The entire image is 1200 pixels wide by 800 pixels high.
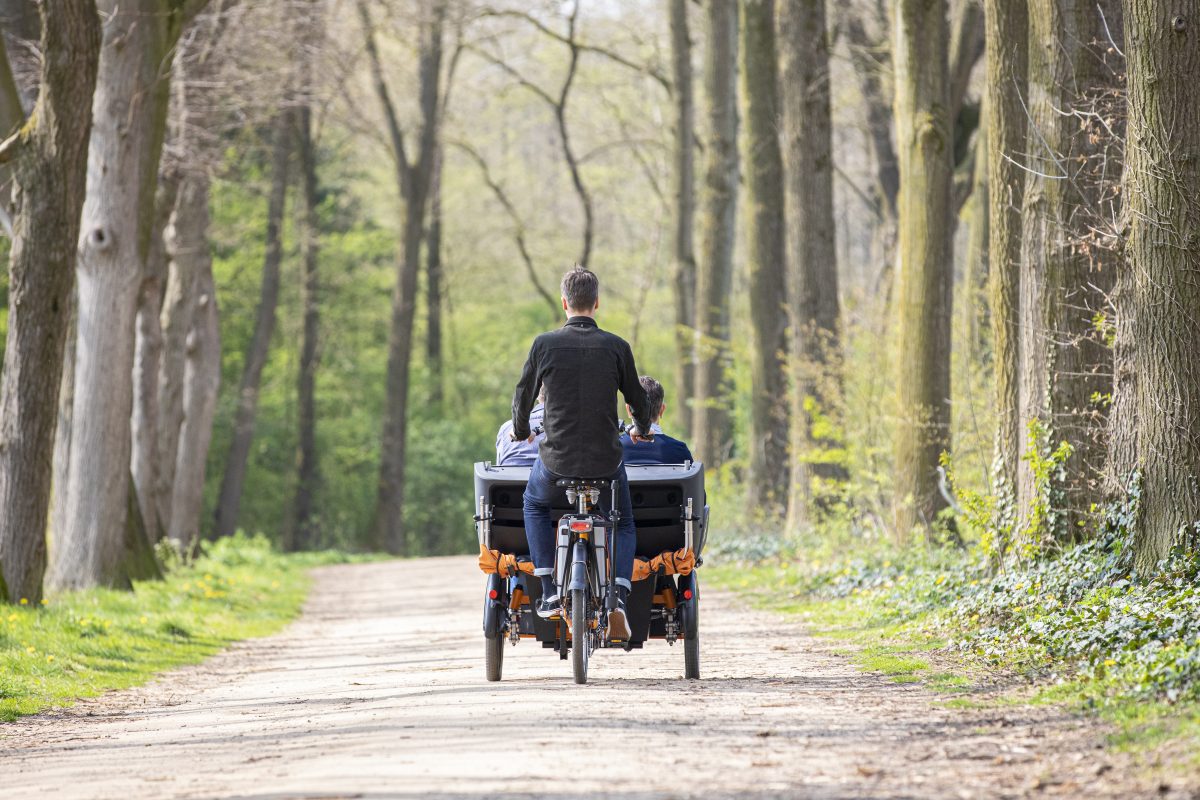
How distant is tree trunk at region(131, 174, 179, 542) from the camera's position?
20.3 metres

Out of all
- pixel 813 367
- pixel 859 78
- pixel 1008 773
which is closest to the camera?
pixel 1008 773

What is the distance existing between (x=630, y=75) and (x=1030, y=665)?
32.3m

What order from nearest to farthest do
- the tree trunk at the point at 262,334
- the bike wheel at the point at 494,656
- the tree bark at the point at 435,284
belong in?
the bike wheel at the point at 494,656 → the tree trunk at the point at 262,334 → the tree bark at the point at 435,284

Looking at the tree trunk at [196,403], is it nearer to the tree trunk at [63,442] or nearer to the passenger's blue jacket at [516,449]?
the tree trunk at [63,442]

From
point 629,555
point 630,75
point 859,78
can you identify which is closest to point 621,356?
point 629,555

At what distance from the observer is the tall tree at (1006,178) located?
11.9 meters

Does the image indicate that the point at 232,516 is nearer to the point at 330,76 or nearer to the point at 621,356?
the point at 330,76

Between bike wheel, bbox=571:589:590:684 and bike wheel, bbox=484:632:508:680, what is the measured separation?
0.71 m

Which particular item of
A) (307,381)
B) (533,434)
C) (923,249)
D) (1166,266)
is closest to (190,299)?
(923,249)

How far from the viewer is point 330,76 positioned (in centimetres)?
2638

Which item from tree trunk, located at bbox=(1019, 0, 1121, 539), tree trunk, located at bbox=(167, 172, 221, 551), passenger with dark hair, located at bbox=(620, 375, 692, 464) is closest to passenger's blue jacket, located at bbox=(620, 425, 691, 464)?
passenger with dark hair, located at bbox=(620, 375, 692, 464)

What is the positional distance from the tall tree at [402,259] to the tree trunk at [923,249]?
19.0 m

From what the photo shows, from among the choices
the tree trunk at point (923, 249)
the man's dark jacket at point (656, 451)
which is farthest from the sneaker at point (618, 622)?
the tree trunk at point (923, 249)

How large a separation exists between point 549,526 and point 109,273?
29.1 feet
